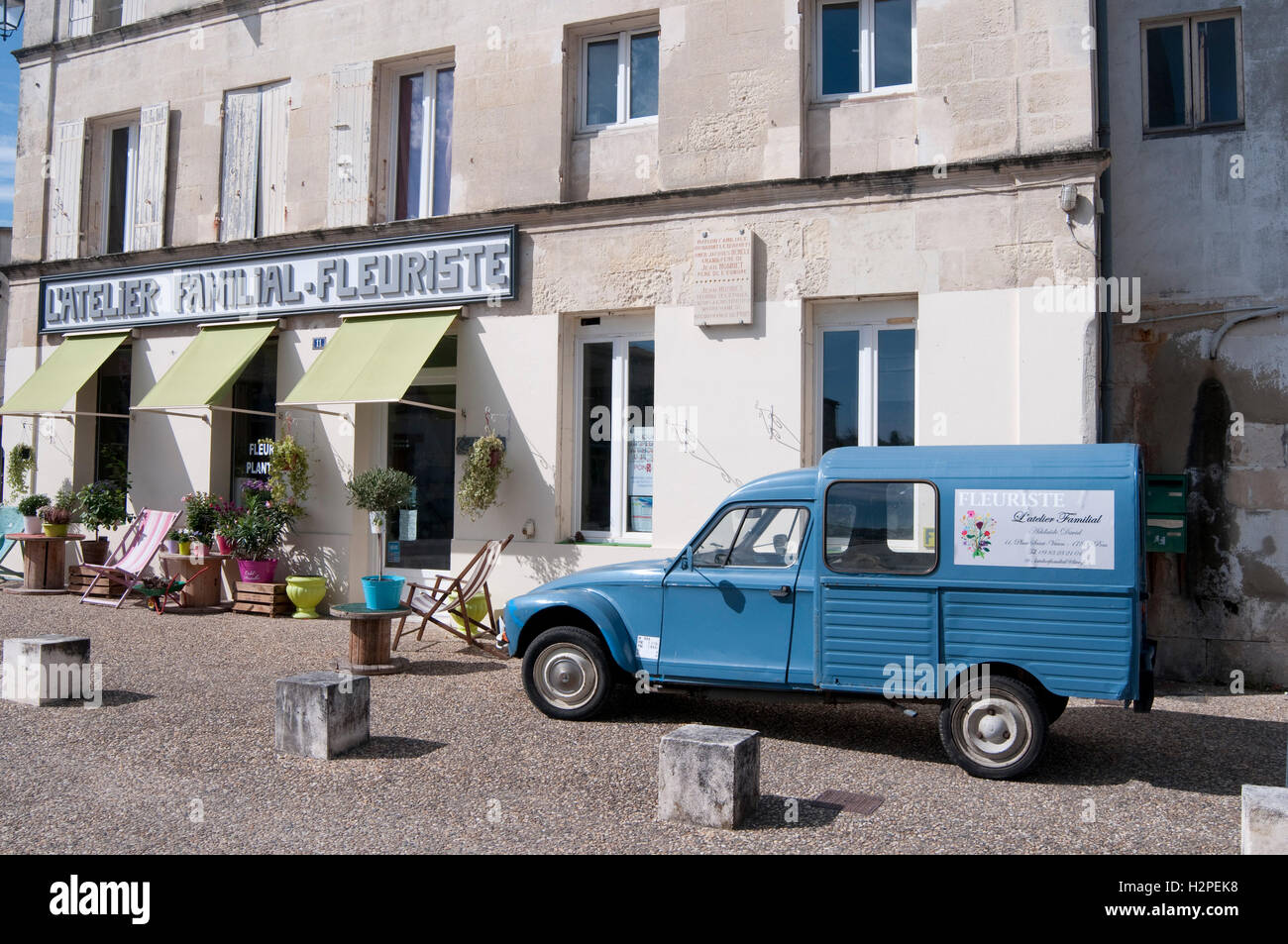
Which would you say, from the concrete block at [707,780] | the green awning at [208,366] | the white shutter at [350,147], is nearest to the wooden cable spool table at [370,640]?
the concrete block at [707,780]

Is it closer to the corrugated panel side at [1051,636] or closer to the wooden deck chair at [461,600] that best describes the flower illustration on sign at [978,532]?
the corrugated panel side at [1051,636]

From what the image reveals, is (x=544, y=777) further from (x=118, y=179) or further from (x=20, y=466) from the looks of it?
(x=118, y=179)

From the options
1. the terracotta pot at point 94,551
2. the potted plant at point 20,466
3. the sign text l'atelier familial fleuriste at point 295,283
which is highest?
the sign text l'atelier familial fleuriste at point 295,283

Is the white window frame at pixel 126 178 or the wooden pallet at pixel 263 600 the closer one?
the wooden pallet at pixel 263 600

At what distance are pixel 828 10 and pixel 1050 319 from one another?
13.4ft

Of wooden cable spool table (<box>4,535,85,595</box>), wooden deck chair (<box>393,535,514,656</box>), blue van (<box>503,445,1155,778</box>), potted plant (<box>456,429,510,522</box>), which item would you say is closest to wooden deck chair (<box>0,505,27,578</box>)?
wooden cable spool table (<box>4,535,85,595</box>)

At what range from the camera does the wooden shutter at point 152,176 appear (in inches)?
548

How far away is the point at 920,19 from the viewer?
31.6 ft

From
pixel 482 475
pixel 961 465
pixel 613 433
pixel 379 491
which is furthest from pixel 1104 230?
pixel 379 491

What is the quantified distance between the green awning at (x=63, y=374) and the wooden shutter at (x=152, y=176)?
55.5 inches

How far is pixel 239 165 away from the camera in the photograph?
13.3 meters
